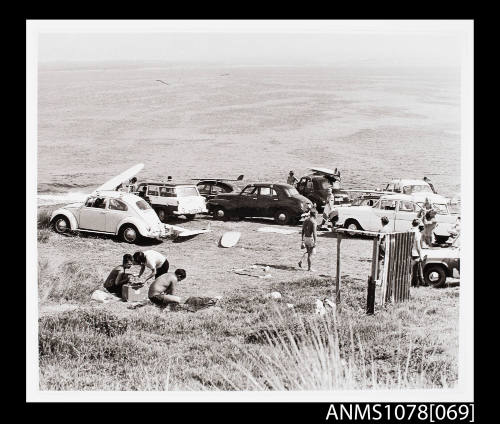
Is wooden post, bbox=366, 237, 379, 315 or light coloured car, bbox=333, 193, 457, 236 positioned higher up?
light coloured car, bbox=333, 193, 457, 236

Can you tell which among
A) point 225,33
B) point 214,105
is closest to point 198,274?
point 214,105

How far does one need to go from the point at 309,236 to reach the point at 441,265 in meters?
1.46

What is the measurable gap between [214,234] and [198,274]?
0.52 metres

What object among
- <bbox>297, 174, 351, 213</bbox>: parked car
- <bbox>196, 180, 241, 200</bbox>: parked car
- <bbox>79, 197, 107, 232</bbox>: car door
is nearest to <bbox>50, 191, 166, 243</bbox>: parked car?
<bbox>79, 197, 107, 232</bbox>: car door

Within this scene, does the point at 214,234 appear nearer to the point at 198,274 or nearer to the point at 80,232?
the point at 198,274

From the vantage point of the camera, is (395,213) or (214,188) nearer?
(395,213)

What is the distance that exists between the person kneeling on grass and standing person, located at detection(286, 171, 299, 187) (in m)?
1.59

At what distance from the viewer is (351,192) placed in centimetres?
930

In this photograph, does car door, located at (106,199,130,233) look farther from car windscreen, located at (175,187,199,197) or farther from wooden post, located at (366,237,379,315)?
wooden post, located at (366,237,379,315)

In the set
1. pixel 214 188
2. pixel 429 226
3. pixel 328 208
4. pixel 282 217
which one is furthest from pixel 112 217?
pixel 429 226

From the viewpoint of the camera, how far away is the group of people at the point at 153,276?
8906 millimetres

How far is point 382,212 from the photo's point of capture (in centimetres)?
917

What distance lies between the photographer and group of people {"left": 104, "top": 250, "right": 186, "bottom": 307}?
29.2 ft

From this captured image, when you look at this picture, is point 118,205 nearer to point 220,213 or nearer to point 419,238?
point 220,213
